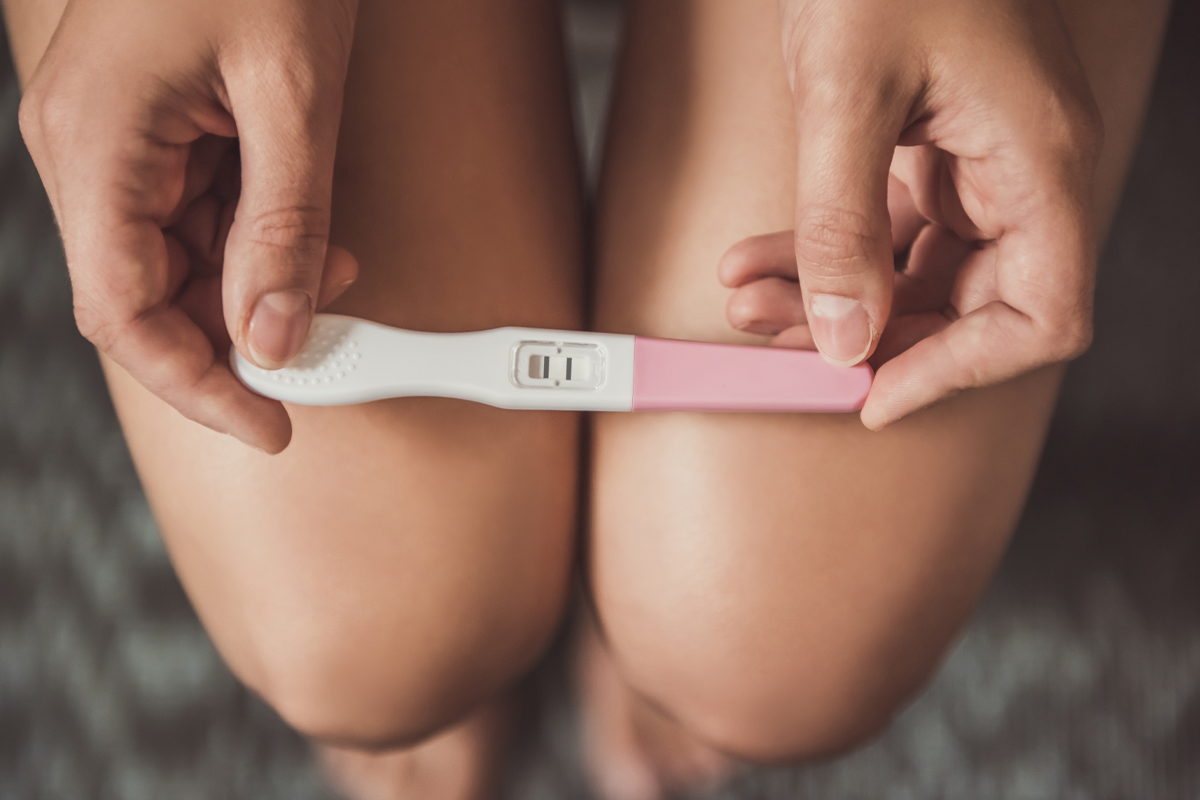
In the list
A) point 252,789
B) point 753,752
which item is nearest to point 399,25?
point 753,752

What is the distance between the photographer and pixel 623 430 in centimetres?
53

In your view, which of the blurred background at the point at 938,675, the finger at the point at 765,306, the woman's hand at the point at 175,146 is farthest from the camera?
the blurred background at the point at 938,675

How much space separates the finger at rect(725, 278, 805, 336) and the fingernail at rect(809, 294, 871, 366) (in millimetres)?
47

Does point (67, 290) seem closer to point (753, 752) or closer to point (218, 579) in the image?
point (218, 579)

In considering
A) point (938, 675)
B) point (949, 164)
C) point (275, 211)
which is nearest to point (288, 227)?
point (275, 211)

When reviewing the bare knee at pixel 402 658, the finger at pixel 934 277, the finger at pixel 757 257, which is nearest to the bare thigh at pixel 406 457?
the bare knee at pixel 402 658

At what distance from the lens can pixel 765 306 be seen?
48 centimetres

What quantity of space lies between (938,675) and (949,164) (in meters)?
0.51

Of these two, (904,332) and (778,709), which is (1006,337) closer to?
(904,332)

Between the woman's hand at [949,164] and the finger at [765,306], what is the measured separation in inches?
2.0

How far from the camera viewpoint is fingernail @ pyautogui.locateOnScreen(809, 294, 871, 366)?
426 mm

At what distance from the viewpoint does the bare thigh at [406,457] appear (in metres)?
0.48

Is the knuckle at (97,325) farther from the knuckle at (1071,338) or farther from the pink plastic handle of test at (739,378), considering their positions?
the knuckle at (1071,338)

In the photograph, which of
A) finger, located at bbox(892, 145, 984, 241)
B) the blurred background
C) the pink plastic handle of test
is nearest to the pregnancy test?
the pink plastic handle of test
